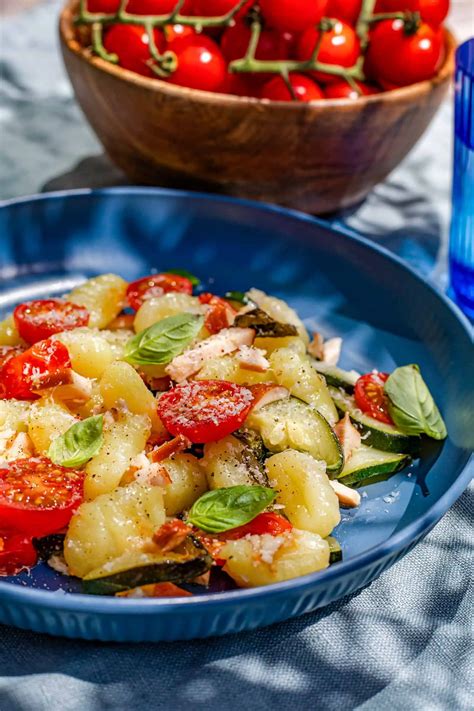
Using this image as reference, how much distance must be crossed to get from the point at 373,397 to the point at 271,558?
66 centimetres

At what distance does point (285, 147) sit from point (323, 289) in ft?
1.53

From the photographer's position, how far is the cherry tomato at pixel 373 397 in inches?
85.2

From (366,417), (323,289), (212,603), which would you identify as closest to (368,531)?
(366,417)

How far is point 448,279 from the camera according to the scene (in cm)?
299

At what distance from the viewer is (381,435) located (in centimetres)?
210

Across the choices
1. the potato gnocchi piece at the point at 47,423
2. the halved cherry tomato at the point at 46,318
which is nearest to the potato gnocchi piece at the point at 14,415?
the potato gnocchi piece at the point at 47,423

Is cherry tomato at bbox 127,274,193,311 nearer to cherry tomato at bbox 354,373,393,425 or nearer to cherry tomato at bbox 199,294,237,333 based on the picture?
cherry tomato at bbox 199,294,237,333

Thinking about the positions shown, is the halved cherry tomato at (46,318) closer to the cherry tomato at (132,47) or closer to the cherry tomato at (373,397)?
the cherry tomato at (373,397)

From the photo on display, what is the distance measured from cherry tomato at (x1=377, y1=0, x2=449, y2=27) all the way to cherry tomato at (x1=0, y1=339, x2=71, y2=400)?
5.58 ft

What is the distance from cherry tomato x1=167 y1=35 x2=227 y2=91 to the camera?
2805 mm

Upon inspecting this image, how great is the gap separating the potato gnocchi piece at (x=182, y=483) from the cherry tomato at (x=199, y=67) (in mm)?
1393

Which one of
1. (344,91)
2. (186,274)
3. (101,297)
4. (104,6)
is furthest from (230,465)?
(104,6)

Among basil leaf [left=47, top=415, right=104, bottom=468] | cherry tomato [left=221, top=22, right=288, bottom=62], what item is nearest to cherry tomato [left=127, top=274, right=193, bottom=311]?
basil leaf [left=47, top=415, right=104, bottom=468]

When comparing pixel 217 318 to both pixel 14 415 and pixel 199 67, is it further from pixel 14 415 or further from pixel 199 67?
pixel 199 67
